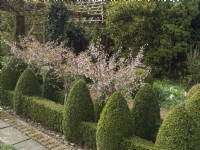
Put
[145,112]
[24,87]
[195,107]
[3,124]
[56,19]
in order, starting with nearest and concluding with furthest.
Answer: [195,107], [145,112], [3,124], [24,87], [56,19]

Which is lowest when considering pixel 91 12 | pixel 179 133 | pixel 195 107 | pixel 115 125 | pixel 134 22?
pixel 115 125

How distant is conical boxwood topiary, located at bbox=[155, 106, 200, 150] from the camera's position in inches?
141

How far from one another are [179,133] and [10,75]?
5.24 m

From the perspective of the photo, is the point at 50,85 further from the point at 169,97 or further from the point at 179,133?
the point at 179,133

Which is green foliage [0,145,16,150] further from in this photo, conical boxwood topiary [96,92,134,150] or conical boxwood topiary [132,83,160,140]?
conical boxwood topiary [132,83,160,140]

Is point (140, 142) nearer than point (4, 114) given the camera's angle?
Yes

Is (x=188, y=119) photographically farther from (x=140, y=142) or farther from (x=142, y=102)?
(x=142, y=102)

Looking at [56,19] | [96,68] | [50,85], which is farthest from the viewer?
[56,19]

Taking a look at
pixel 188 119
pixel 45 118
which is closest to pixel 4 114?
pixel 45 118

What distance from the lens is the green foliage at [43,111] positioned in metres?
5.87

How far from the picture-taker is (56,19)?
43.0 ft

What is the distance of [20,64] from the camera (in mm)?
7715

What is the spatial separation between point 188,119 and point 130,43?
31.3ft

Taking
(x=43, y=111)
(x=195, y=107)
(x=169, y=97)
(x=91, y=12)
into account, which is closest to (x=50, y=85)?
(x=43, y=111)
